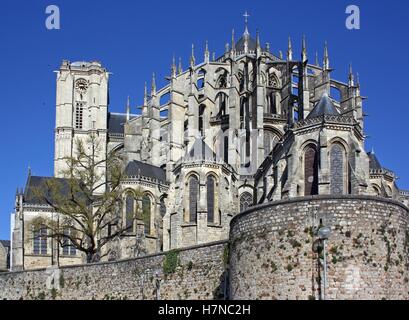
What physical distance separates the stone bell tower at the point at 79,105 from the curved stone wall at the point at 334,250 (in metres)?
72.2

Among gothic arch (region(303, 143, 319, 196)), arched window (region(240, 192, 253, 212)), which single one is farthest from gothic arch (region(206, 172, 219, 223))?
gothic arch (region(303, 143, 319, 196))

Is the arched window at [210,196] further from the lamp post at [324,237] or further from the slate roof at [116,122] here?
the lamp post at [324,237]

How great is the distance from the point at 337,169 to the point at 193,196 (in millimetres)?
14557

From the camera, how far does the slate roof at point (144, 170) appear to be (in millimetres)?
67188

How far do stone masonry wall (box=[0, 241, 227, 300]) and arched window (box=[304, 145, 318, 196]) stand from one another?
2093 centimetres

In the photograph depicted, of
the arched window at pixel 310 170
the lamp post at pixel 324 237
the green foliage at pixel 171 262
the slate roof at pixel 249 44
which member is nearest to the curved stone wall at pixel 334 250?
the lamp post at pixel 324 237

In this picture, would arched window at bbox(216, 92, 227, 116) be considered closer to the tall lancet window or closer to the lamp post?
the tall lancet window

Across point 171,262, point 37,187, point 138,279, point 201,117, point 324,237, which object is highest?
point 201,117

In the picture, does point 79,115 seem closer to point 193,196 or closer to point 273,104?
point 273,104

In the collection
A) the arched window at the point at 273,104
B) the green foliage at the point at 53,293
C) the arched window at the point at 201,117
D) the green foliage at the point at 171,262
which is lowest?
the green foliage at the point at 53,293

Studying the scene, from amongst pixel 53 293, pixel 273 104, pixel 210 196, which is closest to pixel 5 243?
pixel 273 104

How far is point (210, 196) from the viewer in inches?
2564
